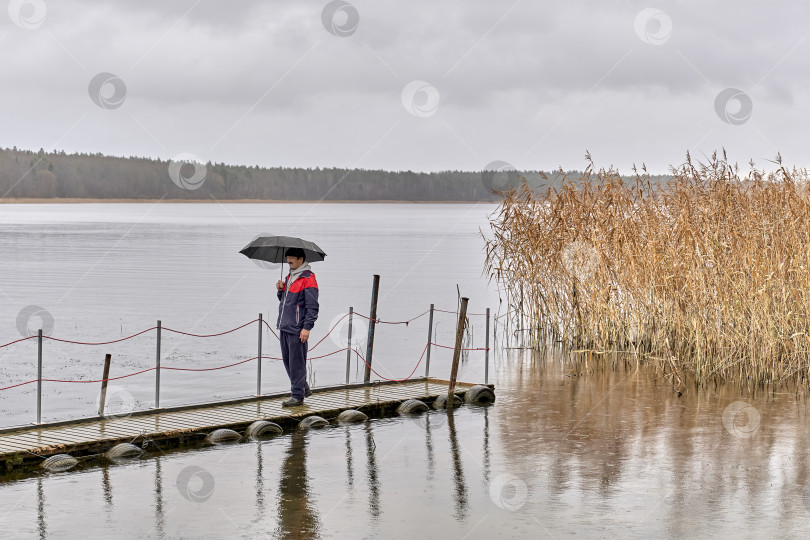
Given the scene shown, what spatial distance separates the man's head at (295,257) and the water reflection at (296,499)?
2.15 m

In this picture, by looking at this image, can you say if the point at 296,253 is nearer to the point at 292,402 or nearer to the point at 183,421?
the point at 292,402

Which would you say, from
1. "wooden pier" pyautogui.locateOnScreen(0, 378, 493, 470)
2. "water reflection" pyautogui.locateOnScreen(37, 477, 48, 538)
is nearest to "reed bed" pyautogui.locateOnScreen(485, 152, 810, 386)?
"wooden pier" pyautogui.locateOnScreen(0, 378, 493, 470)

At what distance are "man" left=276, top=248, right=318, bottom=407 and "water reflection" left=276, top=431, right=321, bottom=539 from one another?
4.48 ft

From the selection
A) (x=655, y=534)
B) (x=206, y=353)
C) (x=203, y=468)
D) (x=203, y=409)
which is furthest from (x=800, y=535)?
(x=206, y=353)

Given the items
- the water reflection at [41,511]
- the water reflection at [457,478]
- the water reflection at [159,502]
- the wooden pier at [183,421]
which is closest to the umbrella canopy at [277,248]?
the wooden pier at [183,421]

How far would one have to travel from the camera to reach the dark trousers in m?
12.7

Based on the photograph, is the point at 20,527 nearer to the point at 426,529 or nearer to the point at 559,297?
the point at 426,529

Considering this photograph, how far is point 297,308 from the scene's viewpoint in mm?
12508

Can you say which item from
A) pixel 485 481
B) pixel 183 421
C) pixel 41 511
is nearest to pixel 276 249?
pixel 183 421

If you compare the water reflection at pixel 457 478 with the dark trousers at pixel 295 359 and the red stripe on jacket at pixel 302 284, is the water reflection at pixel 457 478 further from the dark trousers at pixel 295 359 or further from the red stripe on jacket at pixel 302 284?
the red stripe on jacket at pixel 302 284

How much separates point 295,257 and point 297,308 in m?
0.60

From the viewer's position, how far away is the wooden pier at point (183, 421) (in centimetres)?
1065

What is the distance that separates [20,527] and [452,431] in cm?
551

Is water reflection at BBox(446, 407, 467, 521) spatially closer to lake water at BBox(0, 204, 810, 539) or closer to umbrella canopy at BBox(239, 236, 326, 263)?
→ lake water at BBox(0, 204, 810, 539)
